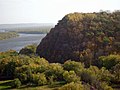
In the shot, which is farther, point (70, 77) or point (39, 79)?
point (39, 79)

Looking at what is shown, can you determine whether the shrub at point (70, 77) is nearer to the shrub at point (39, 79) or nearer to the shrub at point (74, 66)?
the shrub at point (74, 66)

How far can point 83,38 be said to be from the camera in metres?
73.7

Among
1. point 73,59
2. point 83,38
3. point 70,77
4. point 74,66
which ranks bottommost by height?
point 73,59

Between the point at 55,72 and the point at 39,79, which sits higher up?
the point at 55,72

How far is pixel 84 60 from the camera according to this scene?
214ft

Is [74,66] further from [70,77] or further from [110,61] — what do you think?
[110,61]

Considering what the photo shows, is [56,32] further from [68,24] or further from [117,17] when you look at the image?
[117,17]

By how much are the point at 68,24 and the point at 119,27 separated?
14.5 metres

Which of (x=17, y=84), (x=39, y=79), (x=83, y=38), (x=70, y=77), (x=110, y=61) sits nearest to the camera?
(x=70, y=77)

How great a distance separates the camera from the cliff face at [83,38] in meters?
67.7

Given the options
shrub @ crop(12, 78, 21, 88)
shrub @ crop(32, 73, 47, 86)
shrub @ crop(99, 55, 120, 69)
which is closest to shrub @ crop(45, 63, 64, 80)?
shrub @ crop(32, 73, 47, 86)

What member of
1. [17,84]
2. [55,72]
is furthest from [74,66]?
[17,84]

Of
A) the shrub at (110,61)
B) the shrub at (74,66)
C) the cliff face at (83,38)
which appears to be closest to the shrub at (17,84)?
the shrub at (74,66)

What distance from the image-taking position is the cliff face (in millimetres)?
67706
